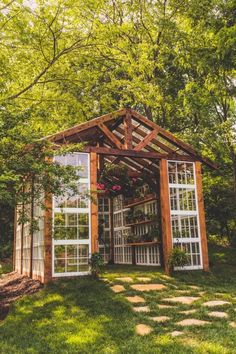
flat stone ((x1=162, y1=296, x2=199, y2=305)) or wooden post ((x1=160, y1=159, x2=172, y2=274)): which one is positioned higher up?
wooden post ((x1=160, y1=159, x2=172, y2=274))

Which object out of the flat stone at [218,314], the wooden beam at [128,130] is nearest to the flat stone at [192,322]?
the flat stone at [218,314]

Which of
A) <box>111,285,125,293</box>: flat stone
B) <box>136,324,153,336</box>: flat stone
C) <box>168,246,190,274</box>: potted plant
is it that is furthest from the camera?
<box>168,246,190,274</box>: potted plant

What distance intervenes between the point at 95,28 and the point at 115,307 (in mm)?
7484

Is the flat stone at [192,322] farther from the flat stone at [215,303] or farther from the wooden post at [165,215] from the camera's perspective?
the wooden post at [165,215]

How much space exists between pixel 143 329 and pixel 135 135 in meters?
8.22

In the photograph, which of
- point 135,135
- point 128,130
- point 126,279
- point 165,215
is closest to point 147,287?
point 126,279

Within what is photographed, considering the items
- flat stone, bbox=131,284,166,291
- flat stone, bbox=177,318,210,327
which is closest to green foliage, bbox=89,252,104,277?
flat stone, bbox=131,284,166,291

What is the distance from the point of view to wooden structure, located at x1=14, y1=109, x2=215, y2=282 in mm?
9969

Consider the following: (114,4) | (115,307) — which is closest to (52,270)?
(115,307)

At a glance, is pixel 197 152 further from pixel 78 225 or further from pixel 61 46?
pixel 61 46

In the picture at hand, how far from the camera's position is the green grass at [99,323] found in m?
4.99

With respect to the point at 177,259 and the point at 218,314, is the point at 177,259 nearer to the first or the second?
the point at 177,259

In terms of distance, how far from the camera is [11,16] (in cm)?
819

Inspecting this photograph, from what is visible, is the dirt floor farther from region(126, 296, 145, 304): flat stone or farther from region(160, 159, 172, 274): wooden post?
region(160, 159, 172, 274): wooden post
